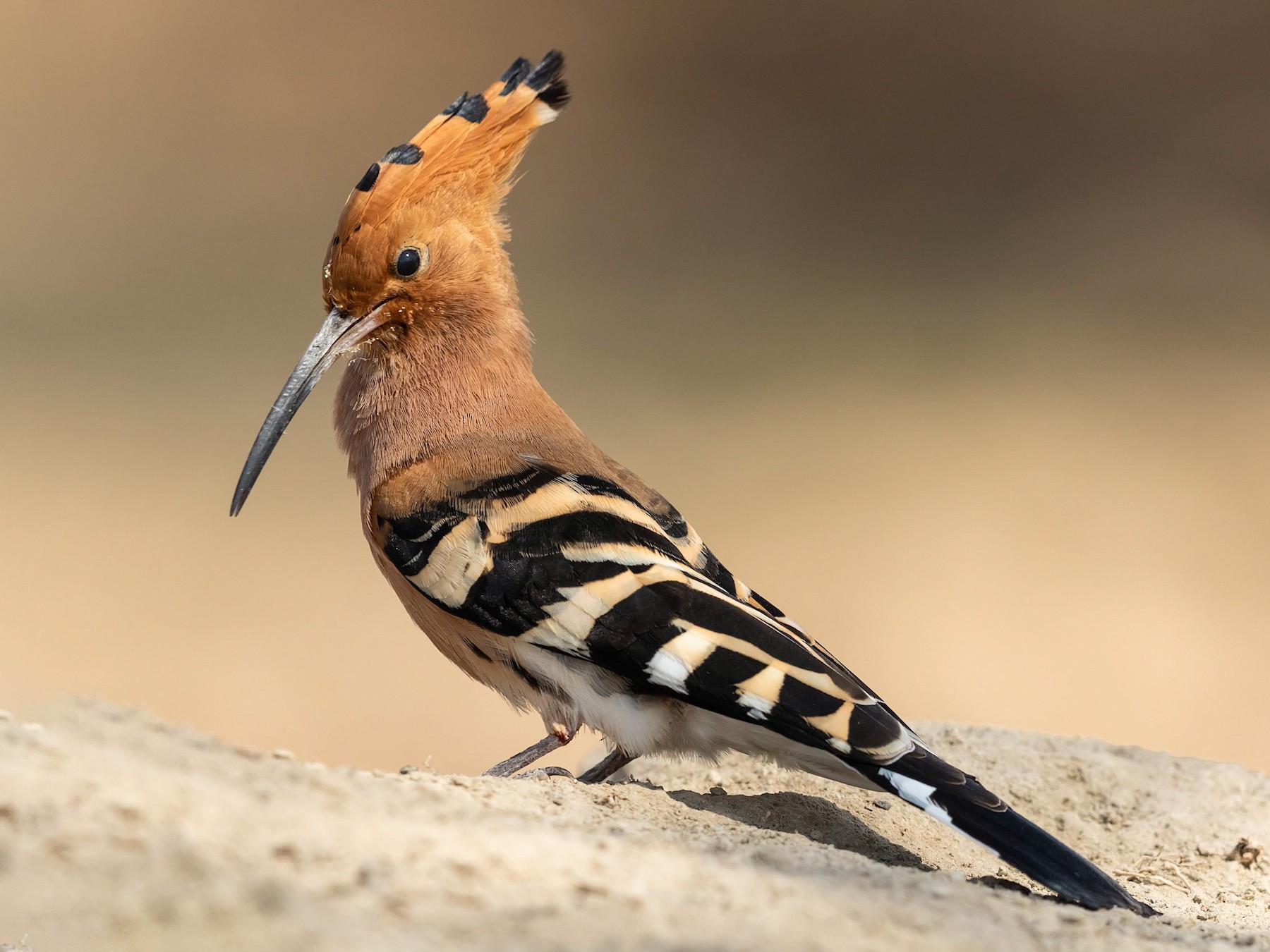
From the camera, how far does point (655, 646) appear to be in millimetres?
1592

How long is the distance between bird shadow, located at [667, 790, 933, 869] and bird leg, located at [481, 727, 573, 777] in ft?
0.66

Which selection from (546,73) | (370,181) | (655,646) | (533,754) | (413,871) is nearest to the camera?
(413,871)

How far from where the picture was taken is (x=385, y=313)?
203 centimetres

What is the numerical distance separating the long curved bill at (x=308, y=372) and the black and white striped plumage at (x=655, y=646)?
33 centimetres

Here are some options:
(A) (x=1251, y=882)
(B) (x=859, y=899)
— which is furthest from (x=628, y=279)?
(B) (x=859, y=899)

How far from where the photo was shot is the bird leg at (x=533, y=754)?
Result: 181 centimetres

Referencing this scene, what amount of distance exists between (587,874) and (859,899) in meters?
0.27

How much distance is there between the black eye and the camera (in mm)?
2000

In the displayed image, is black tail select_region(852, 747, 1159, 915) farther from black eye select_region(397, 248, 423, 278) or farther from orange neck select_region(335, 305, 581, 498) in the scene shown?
black eye select_region(397, 248, 423, 278)

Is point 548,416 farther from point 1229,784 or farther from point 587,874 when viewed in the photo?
point 1229,784

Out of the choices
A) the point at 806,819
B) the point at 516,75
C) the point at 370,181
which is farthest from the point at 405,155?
the point at 806,819

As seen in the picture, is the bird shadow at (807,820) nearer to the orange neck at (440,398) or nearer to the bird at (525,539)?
the bird at (525,539)

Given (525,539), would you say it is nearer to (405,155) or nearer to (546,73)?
(405,155)

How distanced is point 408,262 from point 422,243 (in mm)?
42
